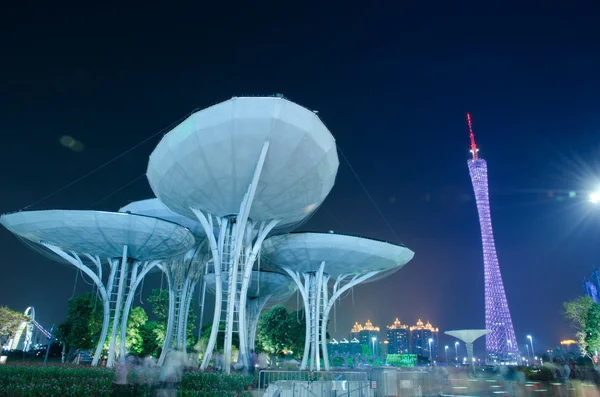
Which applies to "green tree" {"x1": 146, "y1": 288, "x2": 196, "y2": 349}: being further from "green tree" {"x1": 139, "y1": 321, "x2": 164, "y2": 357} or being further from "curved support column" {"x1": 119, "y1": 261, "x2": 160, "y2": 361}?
"curved support column" {"x1": 119, "y1": 261, "x2": 160, "y2": 361}

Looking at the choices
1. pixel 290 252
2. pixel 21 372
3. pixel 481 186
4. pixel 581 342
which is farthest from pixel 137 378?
pixel 481 186

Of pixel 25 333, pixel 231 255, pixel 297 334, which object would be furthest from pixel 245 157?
pixel 25 333

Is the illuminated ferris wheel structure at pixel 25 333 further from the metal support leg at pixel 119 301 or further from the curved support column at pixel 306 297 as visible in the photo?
the curved support column at pixel 306 297

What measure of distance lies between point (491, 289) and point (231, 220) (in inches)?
2790

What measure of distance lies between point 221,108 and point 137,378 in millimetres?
14429

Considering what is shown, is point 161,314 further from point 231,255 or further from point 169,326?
point 231,255

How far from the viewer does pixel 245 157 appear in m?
26.6

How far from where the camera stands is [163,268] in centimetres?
5225

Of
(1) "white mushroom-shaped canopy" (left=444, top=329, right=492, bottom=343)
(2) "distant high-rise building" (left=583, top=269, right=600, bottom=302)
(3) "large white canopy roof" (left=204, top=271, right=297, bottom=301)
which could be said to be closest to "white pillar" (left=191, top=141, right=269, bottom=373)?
(3) "large white canopy roof" (left=204, top=271, right=297, bottom=301)

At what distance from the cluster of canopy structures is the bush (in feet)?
28.7

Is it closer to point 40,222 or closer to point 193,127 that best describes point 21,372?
point 193,127

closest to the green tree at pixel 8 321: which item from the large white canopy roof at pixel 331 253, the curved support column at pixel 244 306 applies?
the large white canopy roof at pixel 331 253

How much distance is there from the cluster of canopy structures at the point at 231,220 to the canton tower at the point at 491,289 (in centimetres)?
4552

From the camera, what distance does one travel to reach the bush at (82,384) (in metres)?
16.3
